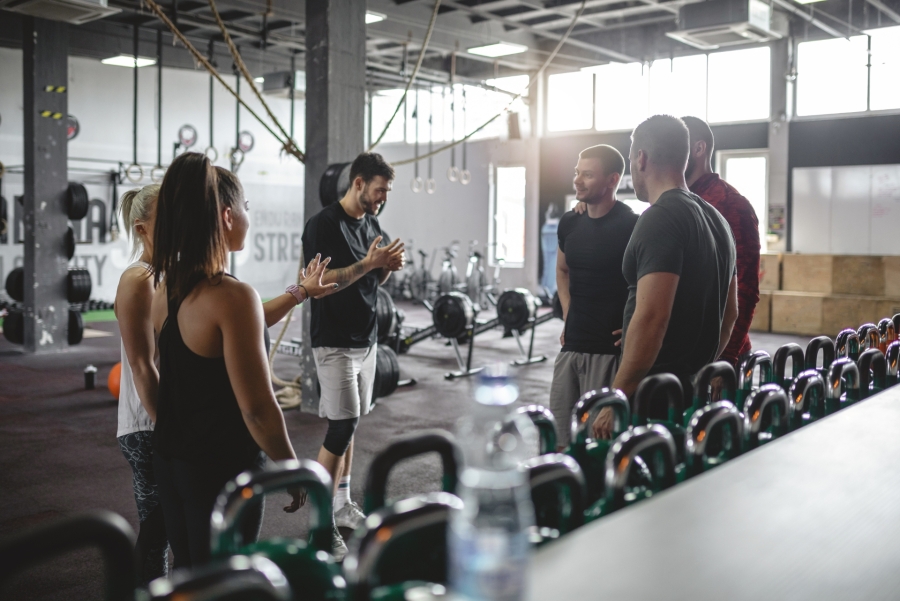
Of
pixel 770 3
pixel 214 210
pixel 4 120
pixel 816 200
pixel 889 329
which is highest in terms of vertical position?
pixel 770 3

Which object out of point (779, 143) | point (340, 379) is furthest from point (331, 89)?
point (779, 143)

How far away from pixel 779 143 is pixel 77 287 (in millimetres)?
8796

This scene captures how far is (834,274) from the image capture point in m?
9.79

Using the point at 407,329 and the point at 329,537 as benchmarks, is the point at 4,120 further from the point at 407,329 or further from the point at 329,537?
the point at 329,537

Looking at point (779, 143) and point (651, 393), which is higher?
point (779, 143)

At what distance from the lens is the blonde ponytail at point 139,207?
2.02 metres

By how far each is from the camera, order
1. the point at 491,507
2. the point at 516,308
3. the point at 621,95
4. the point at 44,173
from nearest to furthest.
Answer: the point at 491,507
the point at 516,308
the point at 44,173
the point at 621,95

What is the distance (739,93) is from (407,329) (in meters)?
6.07

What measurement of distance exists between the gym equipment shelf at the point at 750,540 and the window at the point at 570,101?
11.9 m

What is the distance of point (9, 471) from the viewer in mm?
4070

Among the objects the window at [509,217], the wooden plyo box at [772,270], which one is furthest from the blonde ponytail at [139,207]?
the window at [509,217]

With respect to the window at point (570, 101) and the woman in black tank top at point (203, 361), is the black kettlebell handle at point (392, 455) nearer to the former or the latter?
the woman in black tank top at point (203, 361)

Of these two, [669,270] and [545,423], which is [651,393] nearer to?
[545,423]

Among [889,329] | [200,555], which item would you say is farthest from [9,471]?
[889,329]
